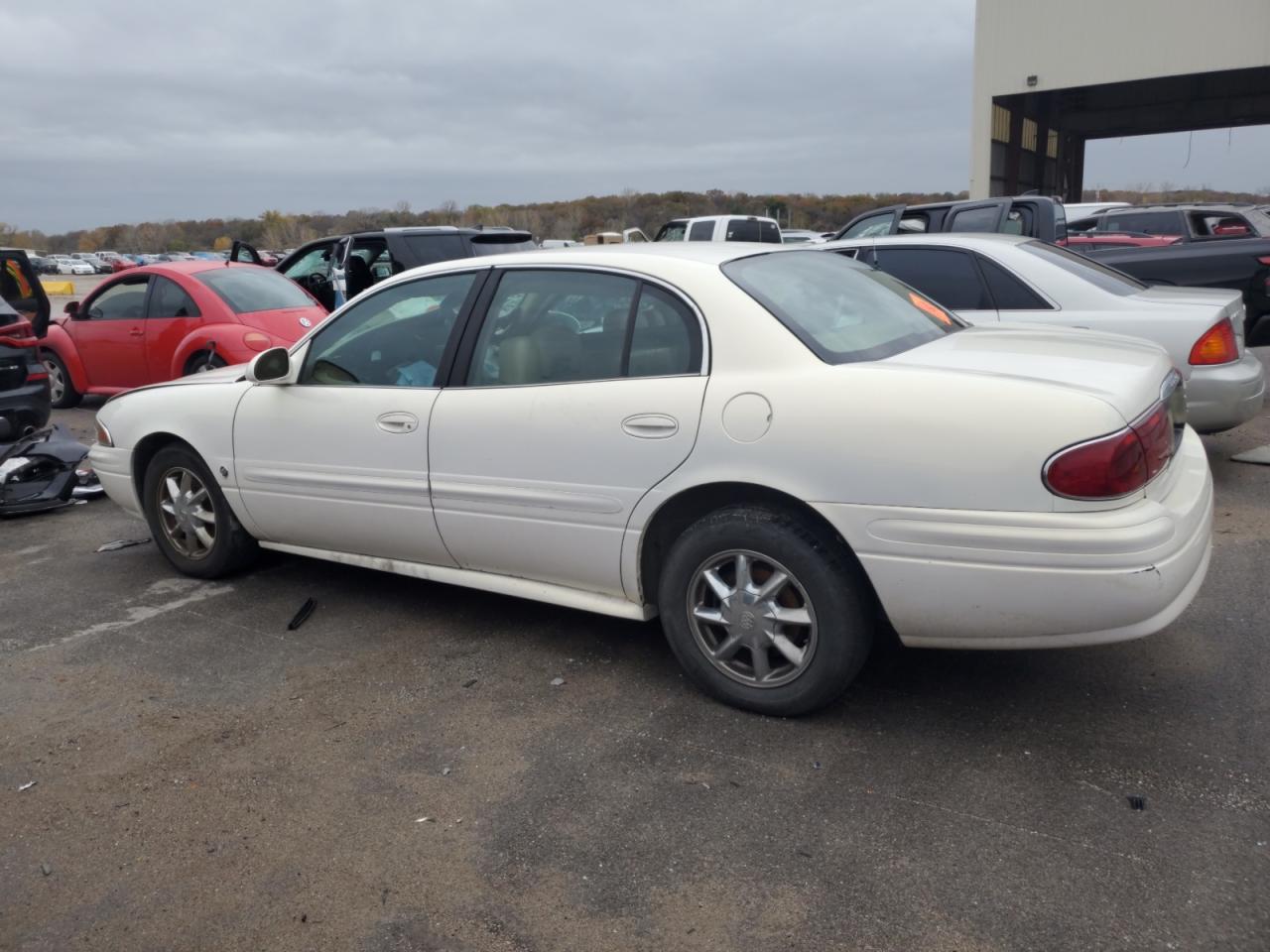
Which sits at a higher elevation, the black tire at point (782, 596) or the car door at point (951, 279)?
the car door at point (951, 279)

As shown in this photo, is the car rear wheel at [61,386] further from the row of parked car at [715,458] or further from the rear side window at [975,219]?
the rear side window at [975,219]

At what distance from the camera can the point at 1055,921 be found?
2586mm

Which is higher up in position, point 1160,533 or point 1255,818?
point 1160,533

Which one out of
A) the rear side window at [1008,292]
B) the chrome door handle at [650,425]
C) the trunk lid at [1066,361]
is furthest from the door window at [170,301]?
the trunk lid at [1066,361]

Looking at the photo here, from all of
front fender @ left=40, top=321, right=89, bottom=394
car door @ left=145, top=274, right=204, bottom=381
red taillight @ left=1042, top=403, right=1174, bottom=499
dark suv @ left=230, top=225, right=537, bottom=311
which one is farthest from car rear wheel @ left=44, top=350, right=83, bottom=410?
red taillight @ left=1042, top=403, right=1174, bottom=499

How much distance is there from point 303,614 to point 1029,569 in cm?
318

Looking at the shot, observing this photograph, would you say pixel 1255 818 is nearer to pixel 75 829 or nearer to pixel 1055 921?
pixel 1055 921

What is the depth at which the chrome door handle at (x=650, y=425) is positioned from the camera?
12.0 feet

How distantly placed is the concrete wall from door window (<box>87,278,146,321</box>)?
20.9 metres

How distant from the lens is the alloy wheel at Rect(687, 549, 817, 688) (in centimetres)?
354

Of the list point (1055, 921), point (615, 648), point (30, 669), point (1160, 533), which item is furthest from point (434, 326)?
point (1055, 921)

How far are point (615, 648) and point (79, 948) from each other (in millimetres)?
2204

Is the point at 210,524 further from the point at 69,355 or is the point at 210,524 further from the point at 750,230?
the point at 750,230

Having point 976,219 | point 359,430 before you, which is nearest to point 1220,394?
point 976,219
